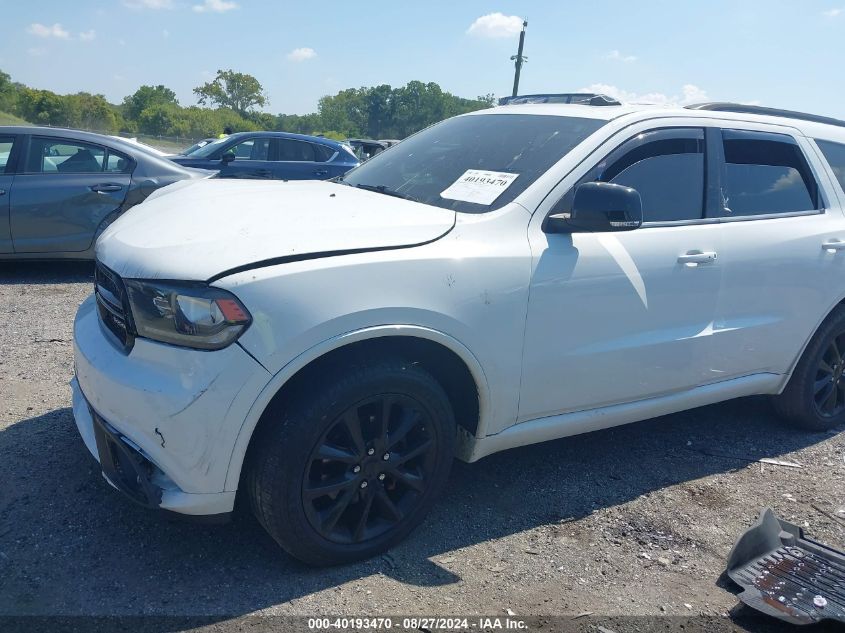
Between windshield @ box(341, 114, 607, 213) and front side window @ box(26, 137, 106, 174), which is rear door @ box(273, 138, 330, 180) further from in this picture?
windshield @ box(341, 114, 607, 213)

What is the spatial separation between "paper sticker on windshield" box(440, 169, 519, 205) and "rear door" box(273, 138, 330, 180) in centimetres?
864

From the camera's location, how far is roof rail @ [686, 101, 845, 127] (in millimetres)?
3932

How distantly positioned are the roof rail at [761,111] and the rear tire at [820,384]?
1202 millimetres

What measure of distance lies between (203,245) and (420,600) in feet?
4.93

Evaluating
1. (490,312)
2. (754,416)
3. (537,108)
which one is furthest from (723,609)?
(537,108)

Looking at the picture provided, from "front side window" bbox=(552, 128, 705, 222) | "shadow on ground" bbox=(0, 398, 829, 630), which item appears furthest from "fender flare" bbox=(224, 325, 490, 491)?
"front side window" bbox=(552, 128, 705, 222)

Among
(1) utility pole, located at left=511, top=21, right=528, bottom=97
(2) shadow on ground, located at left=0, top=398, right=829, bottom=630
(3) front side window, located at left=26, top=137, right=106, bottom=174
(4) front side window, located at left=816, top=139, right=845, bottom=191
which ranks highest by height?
(1) utility pole, located at left=511, top=21, right=528, bottom=97

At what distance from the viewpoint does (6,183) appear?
6574mm

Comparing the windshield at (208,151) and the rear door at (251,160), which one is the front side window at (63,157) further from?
the windshield at (208,151)

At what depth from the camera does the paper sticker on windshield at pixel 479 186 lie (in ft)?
10.2

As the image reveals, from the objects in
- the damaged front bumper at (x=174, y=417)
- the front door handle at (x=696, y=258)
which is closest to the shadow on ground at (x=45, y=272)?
the damaged front bumper at (x=174, y=417)

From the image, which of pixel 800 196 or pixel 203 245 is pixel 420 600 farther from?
pixel 800 196

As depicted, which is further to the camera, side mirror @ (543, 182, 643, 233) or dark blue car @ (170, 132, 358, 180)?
dark blue car @ (170, 132, 358, 180)

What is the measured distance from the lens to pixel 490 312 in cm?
280
